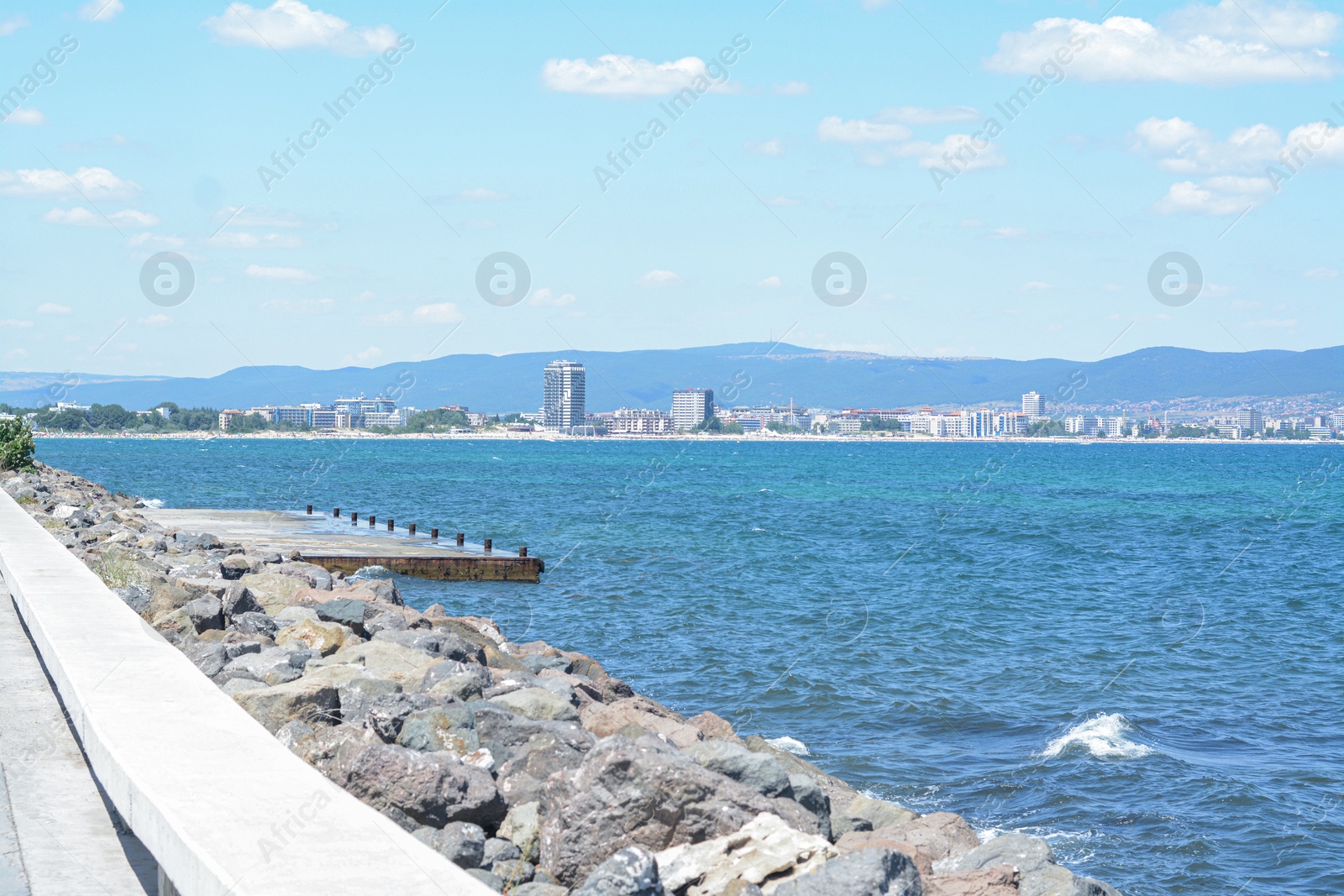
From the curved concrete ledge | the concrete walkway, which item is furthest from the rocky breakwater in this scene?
the concrete walkway

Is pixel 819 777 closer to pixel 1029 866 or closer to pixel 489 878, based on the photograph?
pixel 1029 866

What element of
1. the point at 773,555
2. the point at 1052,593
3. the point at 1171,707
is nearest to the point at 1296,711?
the point at 1171,707

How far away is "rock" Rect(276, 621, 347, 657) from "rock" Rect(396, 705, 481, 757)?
3705 mm

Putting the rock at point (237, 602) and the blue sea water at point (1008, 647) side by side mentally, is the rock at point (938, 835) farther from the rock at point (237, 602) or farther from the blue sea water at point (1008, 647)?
the rock at point (237, 602)

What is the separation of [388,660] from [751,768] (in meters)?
4.30

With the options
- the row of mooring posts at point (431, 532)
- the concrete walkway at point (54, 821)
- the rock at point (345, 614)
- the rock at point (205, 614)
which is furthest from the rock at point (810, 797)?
the row of mooring posts at point (431, 532)

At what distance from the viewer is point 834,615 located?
27.7 metres

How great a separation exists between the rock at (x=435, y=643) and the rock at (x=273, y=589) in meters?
3.07

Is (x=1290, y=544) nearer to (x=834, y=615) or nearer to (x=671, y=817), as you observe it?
(x=834, y=615)

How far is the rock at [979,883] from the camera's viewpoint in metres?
6.85

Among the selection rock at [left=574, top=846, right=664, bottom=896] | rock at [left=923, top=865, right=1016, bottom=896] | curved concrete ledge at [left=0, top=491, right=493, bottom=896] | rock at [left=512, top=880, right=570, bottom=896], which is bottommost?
rock at [left=923, top=865, right=1016, bottom=896]

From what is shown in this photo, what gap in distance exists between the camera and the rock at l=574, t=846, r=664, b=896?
4.97 metres

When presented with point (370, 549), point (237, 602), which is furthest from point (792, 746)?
point (370, 549)

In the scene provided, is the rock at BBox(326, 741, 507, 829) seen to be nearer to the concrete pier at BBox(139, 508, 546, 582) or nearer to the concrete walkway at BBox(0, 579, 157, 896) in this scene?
the concrete walkway at BBox(0, 579, 157, 896)
